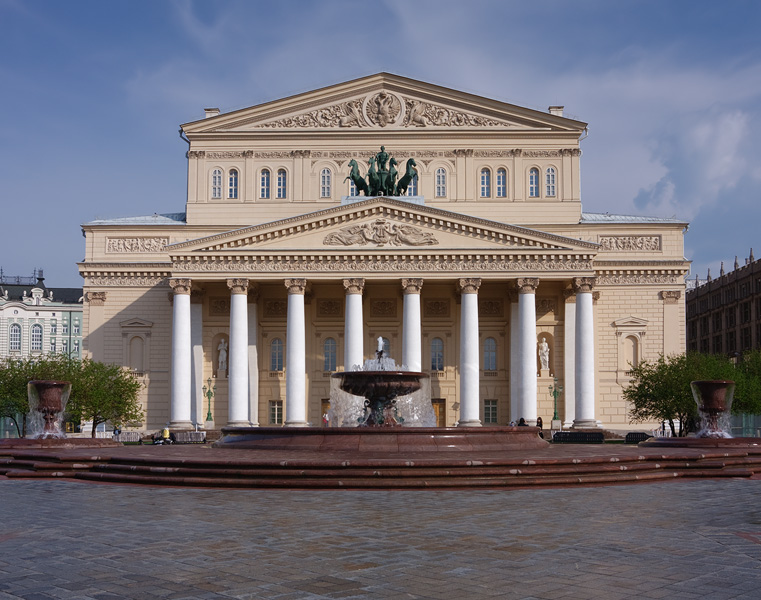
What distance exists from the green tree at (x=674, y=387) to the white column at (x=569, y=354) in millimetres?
3388

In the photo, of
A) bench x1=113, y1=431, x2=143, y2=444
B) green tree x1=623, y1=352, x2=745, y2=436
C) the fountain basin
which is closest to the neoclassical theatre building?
bench x1=113, y1=431, x2=143, y2=444

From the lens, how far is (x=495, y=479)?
18359 mm

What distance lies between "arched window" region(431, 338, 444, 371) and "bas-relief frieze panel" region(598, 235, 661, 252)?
11759 mm

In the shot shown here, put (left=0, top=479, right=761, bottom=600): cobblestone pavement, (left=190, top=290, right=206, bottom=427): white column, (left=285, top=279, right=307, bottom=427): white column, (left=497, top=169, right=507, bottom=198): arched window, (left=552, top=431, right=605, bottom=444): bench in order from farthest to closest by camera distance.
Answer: (left=497, top=169, right=507, bottom=198): arched window → (left=190, top=290, right=206, bottom=427): white column → (left=285, top=279, right=307, bottom=427): white column → (left=552, top=431, right=605, bottom=444): bench → (left=0, top=479, right=761, bottom=600): cobblestone pavement

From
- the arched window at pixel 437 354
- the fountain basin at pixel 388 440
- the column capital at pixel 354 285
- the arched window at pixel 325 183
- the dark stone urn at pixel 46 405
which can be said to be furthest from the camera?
the arched window at pixel 325 183

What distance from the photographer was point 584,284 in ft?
168

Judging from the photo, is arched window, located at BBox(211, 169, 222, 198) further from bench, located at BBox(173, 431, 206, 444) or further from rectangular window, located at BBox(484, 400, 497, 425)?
rectangular window, located at BBox(484, 400, 497, 425)

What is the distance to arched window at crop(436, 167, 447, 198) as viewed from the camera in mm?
60156

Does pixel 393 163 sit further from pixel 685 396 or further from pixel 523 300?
pixel 685 396

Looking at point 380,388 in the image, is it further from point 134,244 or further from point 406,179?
point 134,244

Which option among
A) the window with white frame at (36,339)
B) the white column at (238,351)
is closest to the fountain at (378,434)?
the white column at (238,351)

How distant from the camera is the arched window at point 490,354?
57438 millimetres

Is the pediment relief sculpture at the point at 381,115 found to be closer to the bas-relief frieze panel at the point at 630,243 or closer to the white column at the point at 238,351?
the bas-relief frieze panel at the point at 630,243

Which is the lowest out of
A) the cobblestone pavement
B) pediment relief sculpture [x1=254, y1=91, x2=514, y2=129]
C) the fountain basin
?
the cobblestone pavement
